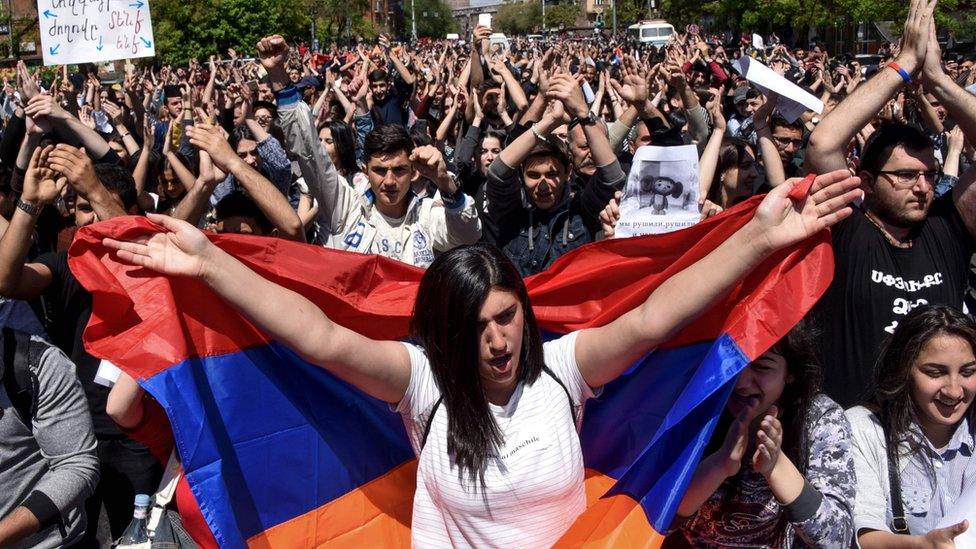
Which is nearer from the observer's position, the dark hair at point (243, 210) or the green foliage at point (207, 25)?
the dark hair at point (243, 210)

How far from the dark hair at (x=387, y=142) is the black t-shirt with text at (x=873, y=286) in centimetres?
199

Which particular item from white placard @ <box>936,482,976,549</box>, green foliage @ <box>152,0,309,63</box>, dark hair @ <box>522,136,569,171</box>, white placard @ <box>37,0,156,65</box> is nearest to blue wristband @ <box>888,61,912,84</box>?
white placard @ <box>936,482,976,549</box>

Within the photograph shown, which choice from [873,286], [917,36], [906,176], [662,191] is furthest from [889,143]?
[662,191]

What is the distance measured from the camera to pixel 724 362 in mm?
2736

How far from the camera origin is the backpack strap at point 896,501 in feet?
9.34

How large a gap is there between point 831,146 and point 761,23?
47.0 m

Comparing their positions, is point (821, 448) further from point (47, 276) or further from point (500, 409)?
point (47, 276)

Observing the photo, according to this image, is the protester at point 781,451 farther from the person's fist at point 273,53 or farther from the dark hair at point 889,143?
the person's fist at point 273,53

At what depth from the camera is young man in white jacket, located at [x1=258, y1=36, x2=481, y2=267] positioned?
14.9 feet

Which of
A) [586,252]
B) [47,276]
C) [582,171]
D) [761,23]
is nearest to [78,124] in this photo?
[47,276]

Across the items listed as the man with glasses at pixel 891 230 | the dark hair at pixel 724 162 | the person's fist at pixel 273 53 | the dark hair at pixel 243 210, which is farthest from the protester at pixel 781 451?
the person's fist at pixel 273 53

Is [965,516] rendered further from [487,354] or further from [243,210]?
[243,210]

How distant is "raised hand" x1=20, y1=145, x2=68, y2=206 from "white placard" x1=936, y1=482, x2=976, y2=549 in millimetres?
3170

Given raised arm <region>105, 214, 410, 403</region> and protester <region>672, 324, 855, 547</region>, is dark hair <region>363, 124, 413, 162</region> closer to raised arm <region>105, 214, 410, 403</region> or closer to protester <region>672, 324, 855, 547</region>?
raised arm <region>105, 214, 410, 403</region>
